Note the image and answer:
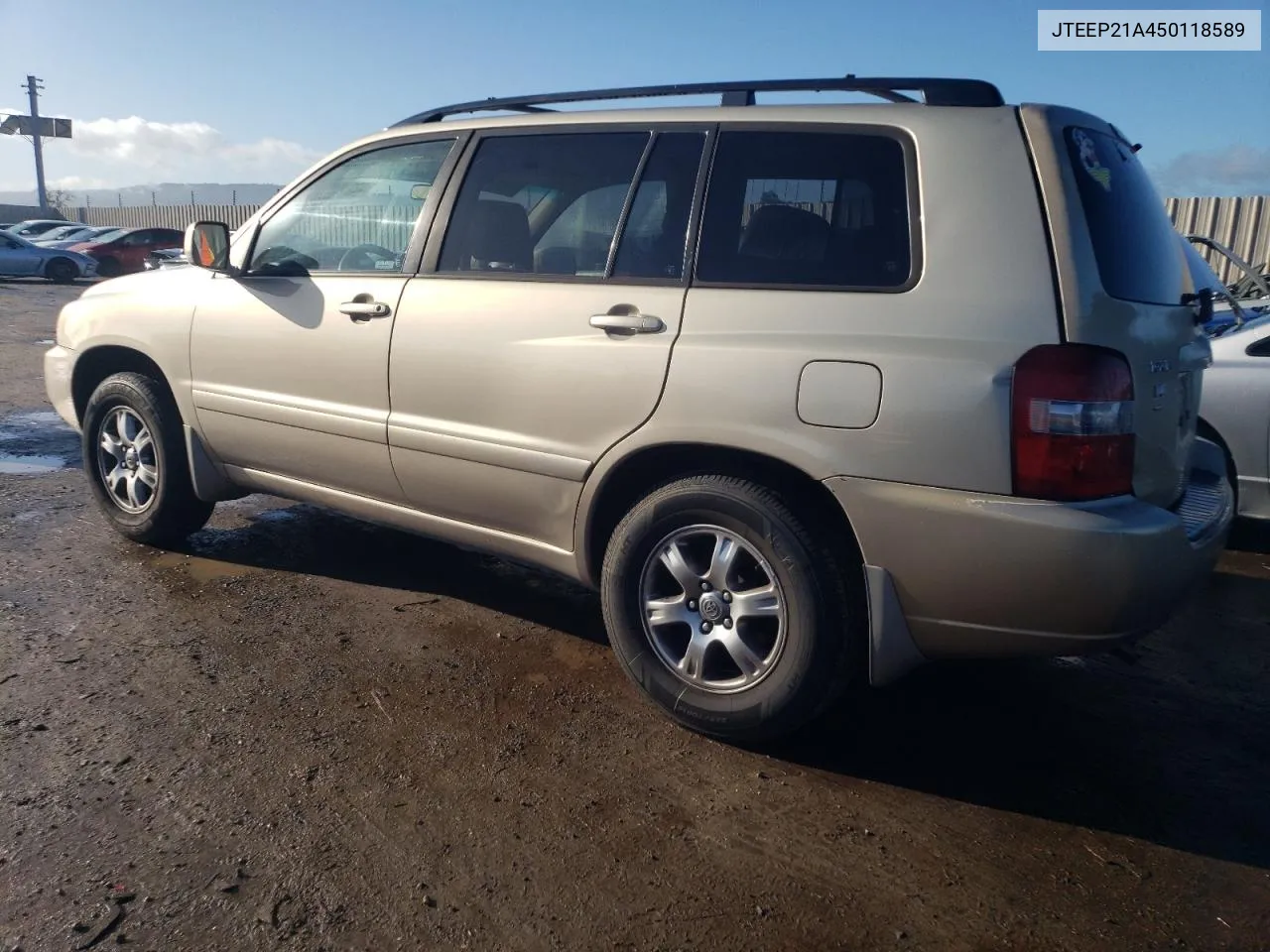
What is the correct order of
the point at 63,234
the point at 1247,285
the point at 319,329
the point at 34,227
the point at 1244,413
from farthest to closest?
1. the point at 34,227
2. the point at 63,234
3. the point at 1247,285
4. the point at 1244,413
5. the point at 319,329

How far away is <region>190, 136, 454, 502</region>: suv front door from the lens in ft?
12.6

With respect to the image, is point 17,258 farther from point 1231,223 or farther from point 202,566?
point 1231,223

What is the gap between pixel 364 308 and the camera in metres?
3.80

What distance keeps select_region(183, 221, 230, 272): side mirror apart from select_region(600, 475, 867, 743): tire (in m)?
2.25

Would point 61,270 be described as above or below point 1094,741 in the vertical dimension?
above

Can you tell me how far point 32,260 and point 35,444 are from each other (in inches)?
844

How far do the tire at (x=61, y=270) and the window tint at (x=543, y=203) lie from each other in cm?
2558

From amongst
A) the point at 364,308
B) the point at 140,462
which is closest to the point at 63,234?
the point at 140,462

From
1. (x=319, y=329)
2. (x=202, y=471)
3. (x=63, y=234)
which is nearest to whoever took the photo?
(x=319, y=329)

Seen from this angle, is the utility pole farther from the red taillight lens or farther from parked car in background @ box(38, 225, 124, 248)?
the red taillight lens

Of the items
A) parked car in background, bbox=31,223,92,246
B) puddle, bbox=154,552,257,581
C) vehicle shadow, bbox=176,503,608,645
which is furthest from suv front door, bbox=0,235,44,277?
puddle, bbox=154,552,257,581

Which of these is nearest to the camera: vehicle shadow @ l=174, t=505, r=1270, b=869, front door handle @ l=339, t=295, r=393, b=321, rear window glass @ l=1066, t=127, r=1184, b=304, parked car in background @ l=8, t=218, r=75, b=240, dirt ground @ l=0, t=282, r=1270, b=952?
dirt ground @ l=0, t=282, r=1270, b=952

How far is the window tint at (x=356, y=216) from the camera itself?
3914 mm

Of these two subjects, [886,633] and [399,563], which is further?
[399,563]
